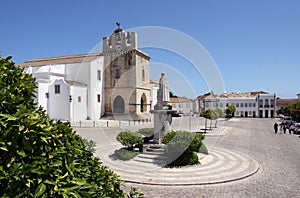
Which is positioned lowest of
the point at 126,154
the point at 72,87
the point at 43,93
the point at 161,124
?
the point at 126,154

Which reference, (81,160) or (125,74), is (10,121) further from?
(125,74)

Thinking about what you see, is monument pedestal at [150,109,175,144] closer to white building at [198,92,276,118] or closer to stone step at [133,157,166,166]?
stone step at [133,157,166,166]

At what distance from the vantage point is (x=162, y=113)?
11797 mm

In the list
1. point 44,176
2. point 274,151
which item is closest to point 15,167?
point 44,176

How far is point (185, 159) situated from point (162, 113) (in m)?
2.96

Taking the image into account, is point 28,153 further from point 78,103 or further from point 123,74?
point 123,74

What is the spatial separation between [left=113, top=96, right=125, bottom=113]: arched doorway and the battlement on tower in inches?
295

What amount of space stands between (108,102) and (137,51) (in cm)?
903

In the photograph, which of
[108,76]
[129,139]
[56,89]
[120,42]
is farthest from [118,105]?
[129,139]

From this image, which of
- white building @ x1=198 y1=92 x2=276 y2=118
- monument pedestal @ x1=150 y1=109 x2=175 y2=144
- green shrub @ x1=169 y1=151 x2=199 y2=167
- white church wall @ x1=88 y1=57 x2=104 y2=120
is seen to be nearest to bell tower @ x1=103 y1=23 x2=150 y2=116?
white church wall @ x1=88 y1=57 x2=104 y2=120

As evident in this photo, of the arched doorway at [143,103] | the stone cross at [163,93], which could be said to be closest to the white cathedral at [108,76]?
the arched doorway at [143,103]

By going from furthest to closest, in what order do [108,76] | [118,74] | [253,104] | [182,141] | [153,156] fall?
[253,104], [108,76], [118,74], [153,156], [182,141]

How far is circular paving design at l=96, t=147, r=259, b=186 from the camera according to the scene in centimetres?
795

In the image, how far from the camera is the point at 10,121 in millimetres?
1759
